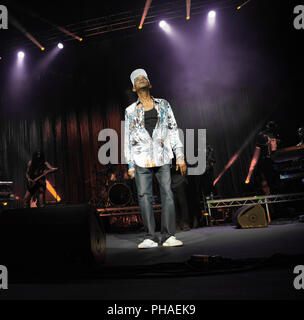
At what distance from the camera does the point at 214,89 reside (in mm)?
7605

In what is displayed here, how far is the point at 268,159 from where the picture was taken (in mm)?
6234

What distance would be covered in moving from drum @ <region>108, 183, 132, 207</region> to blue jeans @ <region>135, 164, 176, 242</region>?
346 cm

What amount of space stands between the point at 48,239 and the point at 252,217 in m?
2.81

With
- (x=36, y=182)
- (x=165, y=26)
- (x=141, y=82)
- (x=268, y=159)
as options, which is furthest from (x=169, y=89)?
(x=141, y=82)

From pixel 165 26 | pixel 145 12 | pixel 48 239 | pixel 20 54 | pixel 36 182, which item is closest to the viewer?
pixel 48 239

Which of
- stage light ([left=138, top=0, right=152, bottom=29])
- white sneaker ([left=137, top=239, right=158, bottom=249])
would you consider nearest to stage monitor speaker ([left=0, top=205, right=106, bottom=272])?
white sneaker ([left=137, top=239, right=158, bottom=249])

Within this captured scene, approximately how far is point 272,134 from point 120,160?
13.1 feet

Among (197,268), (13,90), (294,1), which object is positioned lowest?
(197,268)

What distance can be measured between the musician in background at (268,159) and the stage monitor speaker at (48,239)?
4690 millimetres

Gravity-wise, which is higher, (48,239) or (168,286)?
(48,239)

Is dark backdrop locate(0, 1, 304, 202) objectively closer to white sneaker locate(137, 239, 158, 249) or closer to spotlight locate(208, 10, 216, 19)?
spotlight locate(208, 10, 216, 19)

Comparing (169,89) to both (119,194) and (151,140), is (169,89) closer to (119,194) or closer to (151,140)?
(119,194)
